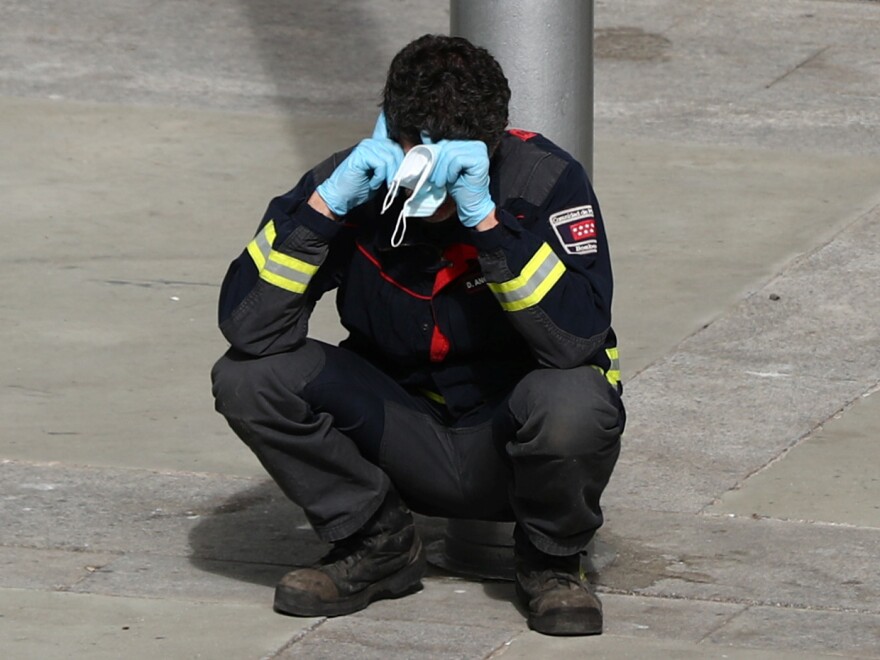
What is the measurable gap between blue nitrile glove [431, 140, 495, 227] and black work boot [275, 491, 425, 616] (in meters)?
0.72

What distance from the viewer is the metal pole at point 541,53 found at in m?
4.74

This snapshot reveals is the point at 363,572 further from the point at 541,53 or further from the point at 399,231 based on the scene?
the point at 541,53

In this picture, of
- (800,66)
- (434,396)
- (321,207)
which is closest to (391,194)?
(321,207)

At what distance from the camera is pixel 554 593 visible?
438 cm

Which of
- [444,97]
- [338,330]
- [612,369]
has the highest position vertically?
[444,97]

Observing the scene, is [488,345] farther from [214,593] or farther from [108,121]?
[108,121]

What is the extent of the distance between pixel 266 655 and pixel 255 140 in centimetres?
498

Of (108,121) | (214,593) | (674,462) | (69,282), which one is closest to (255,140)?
(108,121)

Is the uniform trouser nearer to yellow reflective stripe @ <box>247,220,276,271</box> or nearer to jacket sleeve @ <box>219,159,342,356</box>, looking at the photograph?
jacket sleeve @ <box>219,159,342,356</box>

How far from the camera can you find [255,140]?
8.97 metres

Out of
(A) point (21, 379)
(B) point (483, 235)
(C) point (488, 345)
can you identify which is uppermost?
(B) point (483, 235)

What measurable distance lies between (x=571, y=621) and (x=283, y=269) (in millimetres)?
933

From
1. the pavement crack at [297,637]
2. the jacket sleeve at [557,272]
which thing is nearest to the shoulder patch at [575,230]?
the jacket sleeve at [557,272]

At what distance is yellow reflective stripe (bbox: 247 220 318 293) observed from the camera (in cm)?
438
